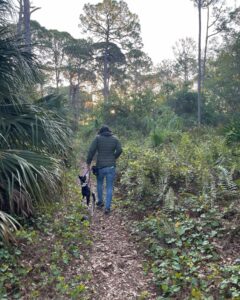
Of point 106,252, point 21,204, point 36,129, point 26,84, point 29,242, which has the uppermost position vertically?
point 26,84

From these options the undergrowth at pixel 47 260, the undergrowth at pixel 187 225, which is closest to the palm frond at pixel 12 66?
the undergrowth at pixel 47 260

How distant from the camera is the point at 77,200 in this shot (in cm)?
767

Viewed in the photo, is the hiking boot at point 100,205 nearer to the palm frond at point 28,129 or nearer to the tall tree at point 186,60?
the palm frond at point 28,129

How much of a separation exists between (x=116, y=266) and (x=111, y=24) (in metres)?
26.0

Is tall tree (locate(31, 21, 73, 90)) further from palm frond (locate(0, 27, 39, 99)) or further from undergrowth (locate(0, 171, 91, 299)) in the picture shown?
undergrowth (locate(0, 171, 91, 299))

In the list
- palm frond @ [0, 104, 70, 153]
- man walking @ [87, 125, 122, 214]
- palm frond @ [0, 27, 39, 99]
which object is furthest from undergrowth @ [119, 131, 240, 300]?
palm frond @ [0, 27, 39, 99]

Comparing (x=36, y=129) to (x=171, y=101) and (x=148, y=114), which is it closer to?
(x=148, y=114)

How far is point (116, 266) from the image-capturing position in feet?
15.3

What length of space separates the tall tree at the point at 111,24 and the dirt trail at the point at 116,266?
855 inches

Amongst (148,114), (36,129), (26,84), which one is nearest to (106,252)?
(36,129)

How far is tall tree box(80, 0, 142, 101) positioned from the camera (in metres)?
27.0

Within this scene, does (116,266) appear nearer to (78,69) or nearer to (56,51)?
(56,51)

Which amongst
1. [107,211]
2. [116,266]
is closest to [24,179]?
[116,266]

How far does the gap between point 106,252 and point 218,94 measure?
74.9 feet
